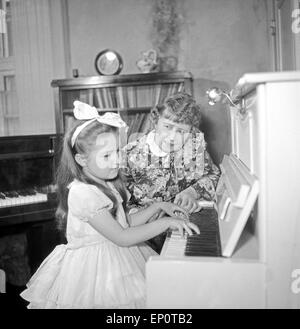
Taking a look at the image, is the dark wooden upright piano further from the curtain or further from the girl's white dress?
the girl's white dress

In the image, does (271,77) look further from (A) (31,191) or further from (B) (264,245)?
(A) (31,191)

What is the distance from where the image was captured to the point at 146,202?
6.84 ft

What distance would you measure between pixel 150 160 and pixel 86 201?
77cm

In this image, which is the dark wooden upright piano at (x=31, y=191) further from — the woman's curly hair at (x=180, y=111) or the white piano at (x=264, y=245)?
the white piano at (x=264, y=245)

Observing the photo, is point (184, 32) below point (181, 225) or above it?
above

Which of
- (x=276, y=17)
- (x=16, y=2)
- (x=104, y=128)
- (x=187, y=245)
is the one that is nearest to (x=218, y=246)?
(x=187, y=245)

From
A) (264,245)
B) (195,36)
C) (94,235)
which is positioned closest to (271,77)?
(264,245)

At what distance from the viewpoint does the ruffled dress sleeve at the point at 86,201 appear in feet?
4.72

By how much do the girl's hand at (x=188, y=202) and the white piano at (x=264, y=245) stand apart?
0.65 m

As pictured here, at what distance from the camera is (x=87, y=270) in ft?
4.91

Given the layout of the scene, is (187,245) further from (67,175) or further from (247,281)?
(67,175)

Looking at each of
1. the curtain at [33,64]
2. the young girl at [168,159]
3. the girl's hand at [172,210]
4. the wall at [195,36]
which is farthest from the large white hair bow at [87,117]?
the curtain at [33,64]

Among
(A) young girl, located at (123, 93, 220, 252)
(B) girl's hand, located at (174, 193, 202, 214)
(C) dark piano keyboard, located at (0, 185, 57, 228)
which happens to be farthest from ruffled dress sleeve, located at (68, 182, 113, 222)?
(C) dark piano keyboard, located at (0, 185, 57, 228)
